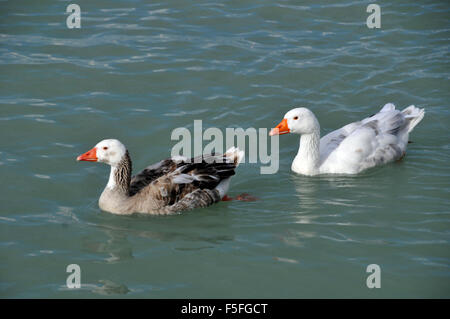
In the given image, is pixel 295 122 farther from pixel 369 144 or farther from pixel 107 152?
pixel 107 152

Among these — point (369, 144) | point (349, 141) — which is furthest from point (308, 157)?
point (369, 144)

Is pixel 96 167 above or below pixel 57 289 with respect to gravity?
above

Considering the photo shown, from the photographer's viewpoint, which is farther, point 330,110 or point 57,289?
point 330,110

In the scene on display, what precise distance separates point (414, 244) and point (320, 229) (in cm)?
133

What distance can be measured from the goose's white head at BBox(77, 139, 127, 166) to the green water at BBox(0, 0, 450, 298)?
0.82 metres

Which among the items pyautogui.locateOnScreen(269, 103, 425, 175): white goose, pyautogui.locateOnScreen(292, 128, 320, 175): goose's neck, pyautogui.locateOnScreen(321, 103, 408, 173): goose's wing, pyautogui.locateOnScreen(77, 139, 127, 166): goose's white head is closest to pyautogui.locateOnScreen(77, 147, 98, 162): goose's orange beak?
pyautogui.locateOnScreen(77, 139, 127, 166): goose's white head

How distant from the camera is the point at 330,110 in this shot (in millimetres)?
14133

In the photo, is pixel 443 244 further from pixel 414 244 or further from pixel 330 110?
pixel 330 110

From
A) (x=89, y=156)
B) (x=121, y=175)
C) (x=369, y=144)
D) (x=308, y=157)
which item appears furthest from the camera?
(x=369, y=144)

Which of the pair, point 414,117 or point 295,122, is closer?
point 295,122

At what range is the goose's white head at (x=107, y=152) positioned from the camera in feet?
34.7

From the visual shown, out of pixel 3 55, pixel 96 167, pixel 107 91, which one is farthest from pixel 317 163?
pixel 3 55

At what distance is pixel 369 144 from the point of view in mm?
12320

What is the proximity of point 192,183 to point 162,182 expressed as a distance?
50 centimetres
